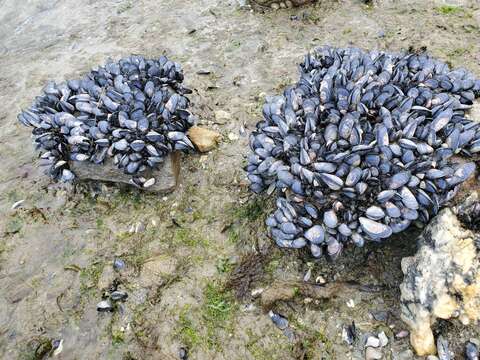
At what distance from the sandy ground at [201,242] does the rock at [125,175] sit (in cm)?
12

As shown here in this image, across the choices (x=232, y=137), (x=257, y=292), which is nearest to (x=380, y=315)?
(x=257, y=292)

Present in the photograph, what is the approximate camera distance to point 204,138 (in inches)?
179

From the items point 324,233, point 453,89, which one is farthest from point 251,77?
point 324,233

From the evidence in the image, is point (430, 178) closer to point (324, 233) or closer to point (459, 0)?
point (324, 233)

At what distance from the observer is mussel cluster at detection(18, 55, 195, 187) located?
154 inches

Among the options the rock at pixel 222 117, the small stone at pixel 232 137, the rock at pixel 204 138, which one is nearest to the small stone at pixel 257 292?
the rock at pixel 204 138

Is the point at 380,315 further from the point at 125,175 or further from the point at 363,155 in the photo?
the point at 125,175

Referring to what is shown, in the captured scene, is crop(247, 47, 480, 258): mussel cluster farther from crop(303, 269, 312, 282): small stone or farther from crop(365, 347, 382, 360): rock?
crop(365, 347, 382, 360): rock

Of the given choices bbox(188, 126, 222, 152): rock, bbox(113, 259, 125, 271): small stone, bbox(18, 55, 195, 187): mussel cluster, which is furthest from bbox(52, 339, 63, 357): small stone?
bbox(188, 126, 222, 152): rock

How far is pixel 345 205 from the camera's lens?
3.01 m

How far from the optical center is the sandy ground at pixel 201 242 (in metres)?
3.23

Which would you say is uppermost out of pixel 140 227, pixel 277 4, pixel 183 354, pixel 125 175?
pixel 277 4

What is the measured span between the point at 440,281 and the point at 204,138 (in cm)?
261

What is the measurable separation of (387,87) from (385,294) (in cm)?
152
